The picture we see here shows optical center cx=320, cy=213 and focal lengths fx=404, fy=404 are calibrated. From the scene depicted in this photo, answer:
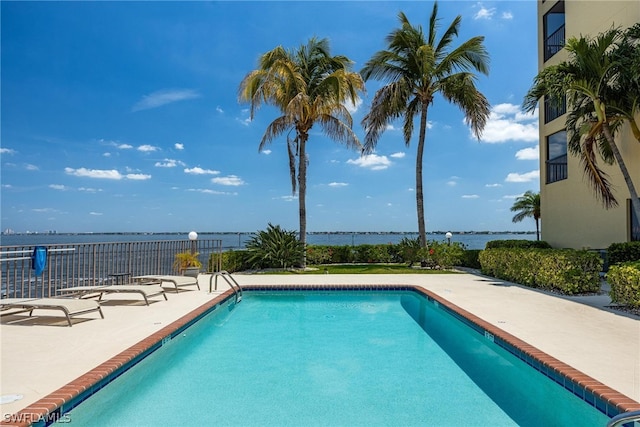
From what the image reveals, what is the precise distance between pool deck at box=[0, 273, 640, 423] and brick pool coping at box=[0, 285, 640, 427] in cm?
11

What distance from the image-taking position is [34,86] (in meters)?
18.8

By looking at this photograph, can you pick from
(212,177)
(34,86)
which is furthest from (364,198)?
(34,86)

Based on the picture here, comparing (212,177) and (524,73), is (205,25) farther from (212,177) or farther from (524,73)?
(212,177)

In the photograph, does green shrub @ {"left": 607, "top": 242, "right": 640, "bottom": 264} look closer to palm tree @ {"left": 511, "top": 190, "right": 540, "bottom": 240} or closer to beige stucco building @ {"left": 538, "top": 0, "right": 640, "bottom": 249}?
beige stucco building @ {"left": 538, "top": 0, "right": 640, "bottom": 249}

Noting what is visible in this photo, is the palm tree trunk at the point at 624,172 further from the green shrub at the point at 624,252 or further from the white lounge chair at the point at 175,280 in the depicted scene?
the white lounge chair at the point at 175,280

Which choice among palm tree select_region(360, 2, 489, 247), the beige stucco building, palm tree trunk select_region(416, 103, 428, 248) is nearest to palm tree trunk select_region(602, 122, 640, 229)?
the beige stucco building

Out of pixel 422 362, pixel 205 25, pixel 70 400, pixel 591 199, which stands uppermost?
pixel 205 25

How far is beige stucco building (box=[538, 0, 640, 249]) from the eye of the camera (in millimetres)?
10992

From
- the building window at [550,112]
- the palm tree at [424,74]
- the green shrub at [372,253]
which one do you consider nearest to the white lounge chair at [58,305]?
the palm tree at [424,74]

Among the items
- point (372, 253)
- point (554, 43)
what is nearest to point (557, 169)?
point (554, 43)

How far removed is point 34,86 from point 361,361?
20896 mm

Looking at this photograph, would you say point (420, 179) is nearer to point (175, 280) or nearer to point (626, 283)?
point (626, 283)

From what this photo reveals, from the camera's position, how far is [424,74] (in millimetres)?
14891

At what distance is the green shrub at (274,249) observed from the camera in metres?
14.6
